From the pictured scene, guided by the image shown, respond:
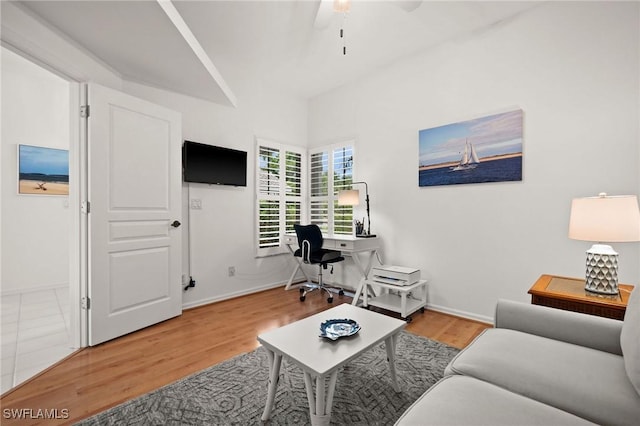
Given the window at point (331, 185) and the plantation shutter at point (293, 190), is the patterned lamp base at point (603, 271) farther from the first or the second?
the plantation shutter at point (293, 190)

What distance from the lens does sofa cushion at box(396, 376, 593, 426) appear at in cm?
87

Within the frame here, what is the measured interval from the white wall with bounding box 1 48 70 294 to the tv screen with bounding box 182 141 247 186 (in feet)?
7.67

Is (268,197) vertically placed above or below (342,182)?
below

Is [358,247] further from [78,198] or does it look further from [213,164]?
[78,198]

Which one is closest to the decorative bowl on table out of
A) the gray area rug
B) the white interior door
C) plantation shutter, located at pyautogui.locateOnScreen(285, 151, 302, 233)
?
the gray area rug

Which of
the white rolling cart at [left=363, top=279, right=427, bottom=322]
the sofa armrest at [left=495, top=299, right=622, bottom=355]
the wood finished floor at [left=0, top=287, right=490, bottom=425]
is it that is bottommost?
the wood finished floor at [left=0, top=287, right=490, bottom=425]

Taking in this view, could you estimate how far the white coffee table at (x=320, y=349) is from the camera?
4.00 feet

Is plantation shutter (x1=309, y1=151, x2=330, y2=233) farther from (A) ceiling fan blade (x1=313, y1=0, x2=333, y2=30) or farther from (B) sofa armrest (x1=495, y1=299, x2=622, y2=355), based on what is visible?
(B) sofa armrest (x1=495, y1=299, x2=622, y2=355)

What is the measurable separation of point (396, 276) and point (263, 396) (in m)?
1.68

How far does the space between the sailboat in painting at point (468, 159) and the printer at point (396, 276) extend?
1125mm

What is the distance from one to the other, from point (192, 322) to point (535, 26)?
3999 mm

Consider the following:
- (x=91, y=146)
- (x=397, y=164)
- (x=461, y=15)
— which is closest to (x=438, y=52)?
(x=461, y=15)

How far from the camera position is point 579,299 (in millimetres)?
1597

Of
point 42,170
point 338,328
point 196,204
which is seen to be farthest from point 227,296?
point 42,170
